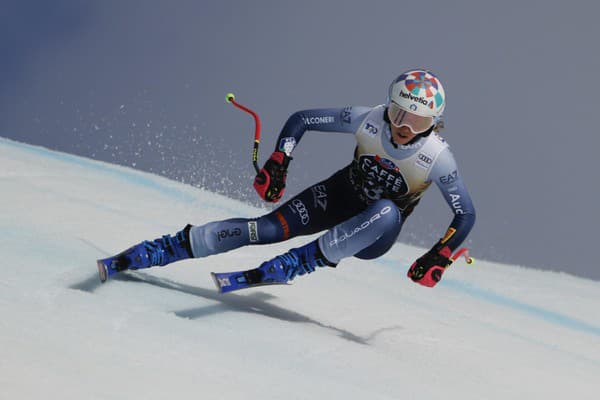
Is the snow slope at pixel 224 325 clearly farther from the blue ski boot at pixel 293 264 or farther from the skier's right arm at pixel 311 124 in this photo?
the skier's right arm at pixel 311 124

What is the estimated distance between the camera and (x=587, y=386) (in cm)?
439

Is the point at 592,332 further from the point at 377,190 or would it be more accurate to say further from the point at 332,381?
the point at 332,381

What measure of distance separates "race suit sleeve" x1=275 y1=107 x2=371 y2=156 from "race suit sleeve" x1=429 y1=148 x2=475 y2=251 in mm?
491

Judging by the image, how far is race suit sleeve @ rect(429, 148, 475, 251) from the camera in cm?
412

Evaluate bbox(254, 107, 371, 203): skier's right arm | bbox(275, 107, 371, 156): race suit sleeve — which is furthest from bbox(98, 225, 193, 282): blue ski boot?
bbox(275, 107, 371, 156): race suit sleeve

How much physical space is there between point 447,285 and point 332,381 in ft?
12.4

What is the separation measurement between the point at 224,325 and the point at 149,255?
59 cm

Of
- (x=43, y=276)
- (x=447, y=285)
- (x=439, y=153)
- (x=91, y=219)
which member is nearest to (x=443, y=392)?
(x=439, y=153)

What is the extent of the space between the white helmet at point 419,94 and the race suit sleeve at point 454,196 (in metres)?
0.26

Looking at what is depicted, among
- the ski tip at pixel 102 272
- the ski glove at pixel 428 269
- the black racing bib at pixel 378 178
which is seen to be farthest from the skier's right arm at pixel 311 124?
the ski tip at pixel 102 272

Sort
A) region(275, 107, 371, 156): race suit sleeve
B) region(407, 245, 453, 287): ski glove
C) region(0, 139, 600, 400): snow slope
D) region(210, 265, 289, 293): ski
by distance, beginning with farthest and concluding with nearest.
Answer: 1. region(275, 107, 371, 156): race suit sleeve
2. region(210, 265, 289, 293): ski
3. region(407, 245, 453, 287): ski glove
4. region(0, 139, 600, 400): snow slope

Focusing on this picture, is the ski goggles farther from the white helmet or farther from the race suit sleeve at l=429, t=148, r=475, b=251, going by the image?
the race suit sleeve at l=429, t=148, r=475, b=251

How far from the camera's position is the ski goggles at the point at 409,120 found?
13.3 ft

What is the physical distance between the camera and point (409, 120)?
4059 millimetres
